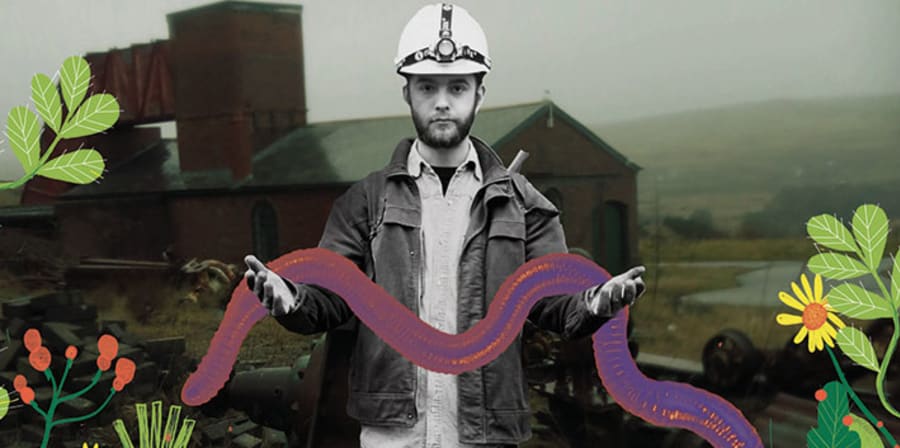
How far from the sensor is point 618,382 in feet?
10.6

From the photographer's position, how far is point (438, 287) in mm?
2914

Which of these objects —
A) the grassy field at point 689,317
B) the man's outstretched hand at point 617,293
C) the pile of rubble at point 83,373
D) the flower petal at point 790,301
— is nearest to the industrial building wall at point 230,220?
the pile of rubble at point 83,373

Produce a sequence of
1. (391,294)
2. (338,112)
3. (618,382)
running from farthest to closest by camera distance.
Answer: (338,112), (618,382), (391,294)

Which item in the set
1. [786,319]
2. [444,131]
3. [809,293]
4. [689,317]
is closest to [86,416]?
[444,131]

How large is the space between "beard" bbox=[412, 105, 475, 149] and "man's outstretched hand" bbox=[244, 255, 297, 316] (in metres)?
0.72

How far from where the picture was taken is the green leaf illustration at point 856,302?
350 centimetres

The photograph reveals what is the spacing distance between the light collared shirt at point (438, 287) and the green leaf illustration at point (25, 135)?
1.59 metres

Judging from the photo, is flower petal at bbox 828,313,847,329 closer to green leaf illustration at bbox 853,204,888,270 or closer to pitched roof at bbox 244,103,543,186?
green leaf illustration at bbox 853,204,888,270

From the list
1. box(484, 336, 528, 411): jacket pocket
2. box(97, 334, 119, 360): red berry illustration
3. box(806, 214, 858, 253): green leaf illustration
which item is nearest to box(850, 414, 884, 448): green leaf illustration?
box(806, 214, 858, 253): green leaf illustration

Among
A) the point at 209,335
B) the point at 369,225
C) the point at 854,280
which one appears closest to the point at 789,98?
the point at 854,280

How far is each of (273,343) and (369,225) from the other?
75 cm

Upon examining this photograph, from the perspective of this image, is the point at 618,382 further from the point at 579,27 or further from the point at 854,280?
the point at 579,27

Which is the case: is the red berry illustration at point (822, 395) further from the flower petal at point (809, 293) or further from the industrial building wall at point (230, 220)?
the industrial building wall at point (230, 220)

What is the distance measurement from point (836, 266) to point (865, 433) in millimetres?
730
